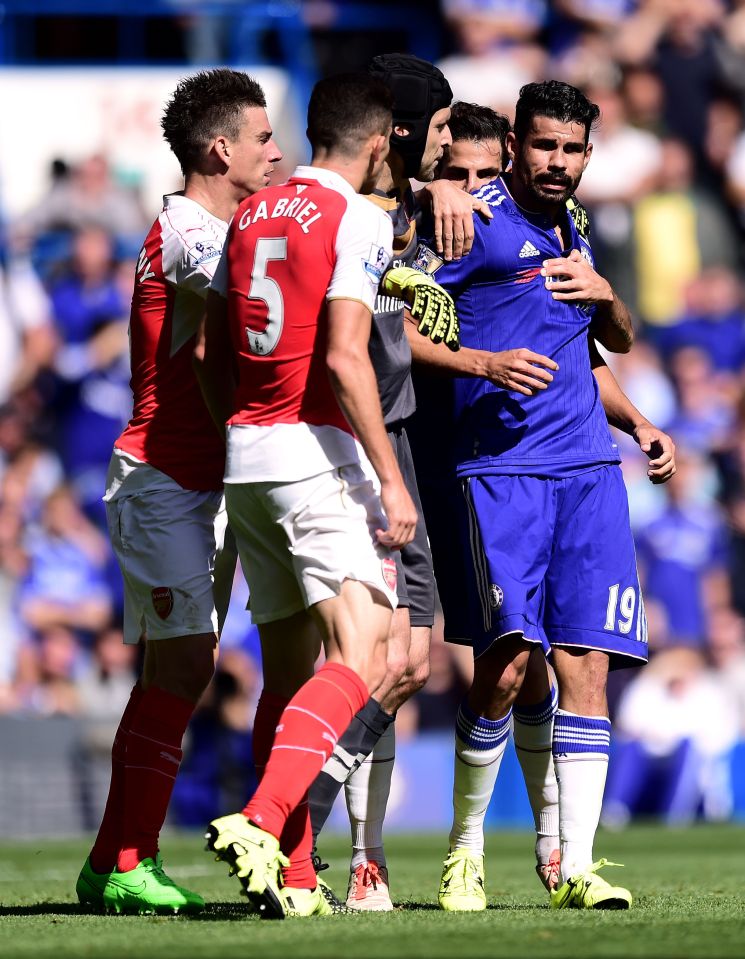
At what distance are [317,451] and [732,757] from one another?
30.1ft

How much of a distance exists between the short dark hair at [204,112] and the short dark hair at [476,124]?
0.86 meters

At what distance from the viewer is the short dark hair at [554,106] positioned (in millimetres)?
5648

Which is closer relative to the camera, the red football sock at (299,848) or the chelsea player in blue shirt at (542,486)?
the red football sock at (299,848)

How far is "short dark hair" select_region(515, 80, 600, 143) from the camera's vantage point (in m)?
5.65

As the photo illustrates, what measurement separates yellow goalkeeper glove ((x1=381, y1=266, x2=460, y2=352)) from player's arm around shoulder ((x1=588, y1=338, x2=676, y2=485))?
100 centimetres

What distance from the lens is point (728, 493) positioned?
45.7ft

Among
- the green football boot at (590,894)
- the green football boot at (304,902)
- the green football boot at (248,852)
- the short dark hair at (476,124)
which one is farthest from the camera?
the short dark hair at (476,124)

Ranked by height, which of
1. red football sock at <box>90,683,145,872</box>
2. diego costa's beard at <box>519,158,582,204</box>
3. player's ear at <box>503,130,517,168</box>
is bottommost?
red football sock at <box>90,683,145,872</box>

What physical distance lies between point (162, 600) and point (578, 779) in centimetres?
144

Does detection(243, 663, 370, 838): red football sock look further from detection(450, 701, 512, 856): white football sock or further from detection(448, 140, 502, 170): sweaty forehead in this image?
detection(448, 140, 502, 170): sweaty forehead

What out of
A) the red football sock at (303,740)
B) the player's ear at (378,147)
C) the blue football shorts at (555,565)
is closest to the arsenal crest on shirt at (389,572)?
the red football sock at (303,740)

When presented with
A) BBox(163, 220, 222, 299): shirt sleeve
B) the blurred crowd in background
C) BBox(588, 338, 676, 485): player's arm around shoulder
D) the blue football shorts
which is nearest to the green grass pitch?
the blue football shorts

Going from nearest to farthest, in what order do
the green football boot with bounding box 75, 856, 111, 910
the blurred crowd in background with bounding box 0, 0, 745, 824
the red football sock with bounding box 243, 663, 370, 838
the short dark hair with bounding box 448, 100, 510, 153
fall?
the red football sock with bounding box 243, 663, 370, 838
the green football boot with bounding box 75, 856, 111, 910
the short dark hair with bounding box 448, 100, 510, 153
the blurred crowd in background with bounding box 0, 0, 745, 824

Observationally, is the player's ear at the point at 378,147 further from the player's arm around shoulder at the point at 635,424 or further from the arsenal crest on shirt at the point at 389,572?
the player's arm around shoulder at the point at 635,424
